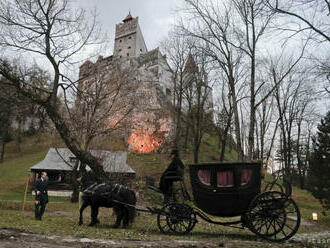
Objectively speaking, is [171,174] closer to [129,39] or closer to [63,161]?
[63,161]

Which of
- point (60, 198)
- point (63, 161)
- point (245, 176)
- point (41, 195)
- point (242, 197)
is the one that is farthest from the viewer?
point (63, 161)

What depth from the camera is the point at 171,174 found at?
7.02 metres

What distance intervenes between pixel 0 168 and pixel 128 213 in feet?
124

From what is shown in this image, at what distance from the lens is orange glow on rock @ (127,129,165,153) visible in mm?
36531

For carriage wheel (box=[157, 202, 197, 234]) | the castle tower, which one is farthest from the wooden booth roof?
the castle tower

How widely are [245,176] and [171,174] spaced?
6.47 feet

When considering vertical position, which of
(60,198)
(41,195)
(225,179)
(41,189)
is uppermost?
(225,179)

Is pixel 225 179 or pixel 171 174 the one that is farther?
pixel 171 174

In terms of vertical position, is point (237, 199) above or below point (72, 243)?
above

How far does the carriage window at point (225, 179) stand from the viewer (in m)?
6.03

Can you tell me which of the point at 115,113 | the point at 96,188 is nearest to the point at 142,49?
the point at 115,113

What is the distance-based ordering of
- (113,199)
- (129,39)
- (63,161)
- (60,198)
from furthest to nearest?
1. (129,39)
2. (63,161)
3. (60,198)
4. (113,199)

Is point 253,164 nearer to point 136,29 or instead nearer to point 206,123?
point 206,123

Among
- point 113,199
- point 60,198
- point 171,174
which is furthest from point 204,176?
point 60,198
